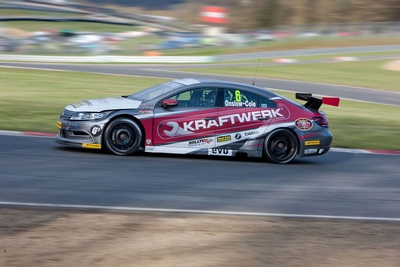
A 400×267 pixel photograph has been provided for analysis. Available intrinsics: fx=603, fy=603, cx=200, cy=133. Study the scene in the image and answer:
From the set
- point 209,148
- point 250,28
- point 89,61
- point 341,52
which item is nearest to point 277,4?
point 250,28

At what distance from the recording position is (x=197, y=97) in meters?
10.6

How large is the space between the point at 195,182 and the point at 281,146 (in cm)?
261

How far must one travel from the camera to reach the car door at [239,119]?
1069cm

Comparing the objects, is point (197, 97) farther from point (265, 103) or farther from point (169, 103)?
point (265, 103)

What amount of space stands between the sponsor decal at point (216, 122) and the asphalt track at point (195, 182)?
51 centimetres

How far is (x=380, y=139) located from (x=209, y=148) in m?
5.89

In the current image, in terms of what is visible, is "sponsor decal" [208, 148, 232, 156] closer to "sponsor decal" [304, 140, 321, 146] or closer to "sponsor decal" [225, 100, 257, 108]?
"sponsor decal" [225, 100, 257, 108]

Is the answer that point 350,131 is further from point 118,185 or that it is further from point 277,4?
point 277,4

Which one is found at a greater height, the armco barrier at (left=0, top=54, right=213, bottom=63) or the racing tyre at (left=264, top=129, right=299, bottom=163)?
the armco barrier at (left=0, top=54, right=213, bottom=63)

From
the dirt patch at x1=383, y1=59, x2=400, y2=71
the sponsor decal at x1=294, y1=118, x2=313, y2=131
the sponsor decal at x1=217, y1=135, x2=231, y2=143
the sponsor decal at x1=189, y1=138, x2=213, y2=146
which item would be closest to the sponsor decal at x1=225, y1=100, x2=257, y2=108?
the sponsor decal at x1=217, y1=135, x2=231, y2=143

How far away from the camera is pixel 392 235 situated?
22.8 feet

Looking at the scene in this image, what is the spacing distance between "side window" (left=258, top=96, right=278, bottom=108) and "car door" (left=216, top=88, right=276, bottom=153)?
0.8 inches

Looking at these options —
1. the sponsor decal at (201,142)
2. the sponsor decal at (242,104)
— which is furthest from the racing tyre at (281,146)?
the sponsor decal at (201,142)

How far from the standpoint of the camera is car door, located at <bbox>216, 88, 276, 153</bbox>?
1069 cm
